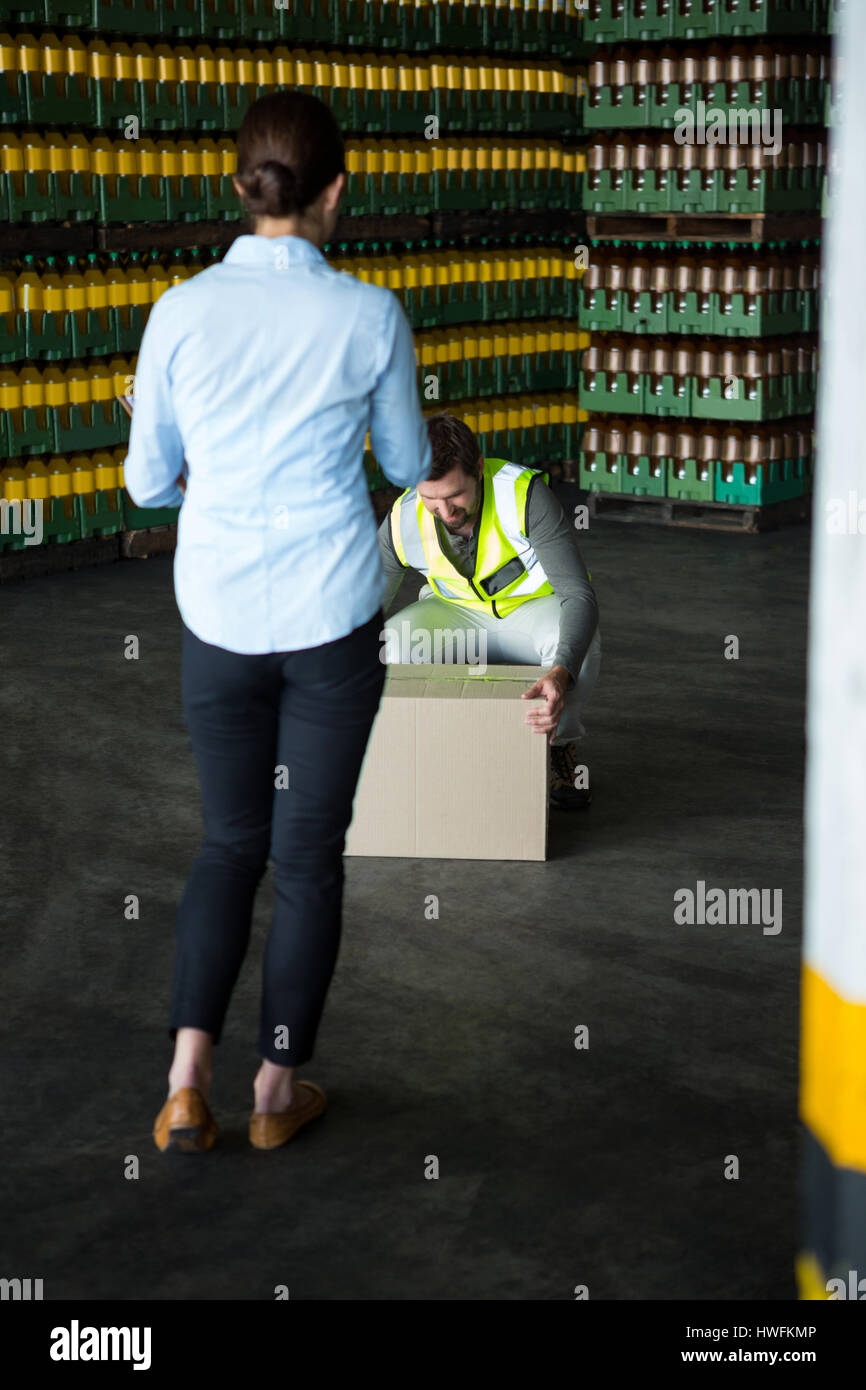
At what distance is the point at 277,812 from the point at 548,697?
66.4 inches

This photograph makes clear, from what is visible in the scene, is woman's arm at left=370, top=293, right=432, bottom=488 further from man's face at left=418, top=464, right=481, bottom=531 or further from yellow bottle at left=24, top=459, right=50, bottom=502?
yellow bottle at left=24, top=459, right=50, bottom=502

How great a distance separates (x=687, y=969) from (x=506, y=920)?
1.79ft

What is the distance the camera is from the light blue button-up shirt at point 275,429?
289 centimetres

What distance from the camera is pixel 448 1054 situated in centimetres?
387

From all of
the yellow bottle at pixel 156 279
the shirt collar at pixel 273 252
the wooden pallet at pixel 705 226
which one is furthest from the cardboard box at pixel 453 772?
the wooden pallet at pixel 705 226

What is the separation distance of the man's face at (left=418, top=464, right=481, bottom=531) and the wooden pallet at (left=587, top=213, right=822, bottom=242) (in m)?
6.14

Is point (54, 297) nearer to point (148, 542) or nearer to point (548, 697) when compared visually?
point (148, 542)

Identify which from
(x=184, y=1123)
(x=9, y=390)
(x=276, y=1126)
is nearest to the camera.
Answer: (x=184, y=1123)

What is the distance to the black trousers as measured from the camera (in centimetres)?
307

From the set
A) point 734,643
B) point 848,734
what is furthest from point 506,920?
point 734,643

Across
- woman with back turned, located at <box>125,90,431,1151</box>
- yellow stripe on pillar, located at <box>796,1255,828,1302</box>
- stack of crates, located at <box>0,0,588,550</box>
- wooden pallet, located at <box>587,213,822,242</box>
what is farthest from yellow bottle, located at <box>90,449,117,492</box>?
yellow stripe on pillar, located at <box>796,1255,828,1302</box>

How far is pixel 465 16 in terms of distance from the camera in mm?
11383

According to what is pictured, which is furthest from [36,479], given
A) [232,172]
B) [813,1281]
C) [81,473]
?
[813,1281]

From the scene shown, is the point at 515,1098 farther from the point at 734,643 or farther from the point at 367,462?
the point at 367,462
